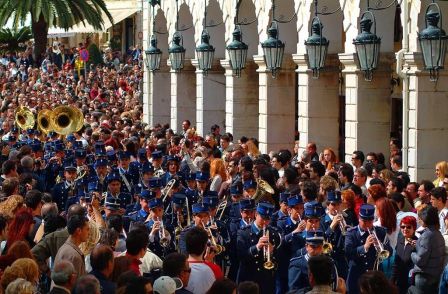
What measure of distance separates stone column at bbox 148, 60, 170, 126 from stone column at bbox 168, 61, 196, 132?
5.35 ft

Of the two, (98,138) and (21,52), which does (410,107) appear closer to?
(98,138)

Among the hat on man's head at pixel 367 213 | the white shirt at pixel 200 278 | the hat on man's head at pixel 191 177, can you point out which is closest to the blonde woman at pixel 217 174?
the hat on man's head at pixel 191 177

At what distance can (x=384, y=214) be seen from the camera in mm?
→ 13688

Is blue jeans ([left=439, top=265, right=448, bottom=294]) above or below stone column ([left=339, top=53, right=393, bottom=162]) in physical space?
below

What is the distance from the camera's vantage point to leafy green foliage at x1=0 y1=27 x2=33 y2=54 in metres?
56.1

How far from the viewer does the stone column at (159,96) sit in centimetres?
3588

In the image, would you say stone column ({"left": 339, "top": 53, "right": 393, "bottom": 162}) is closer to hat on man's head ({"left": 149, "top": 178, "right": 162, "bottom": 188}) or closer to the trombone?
hat on man's head ({"left": 149, "top": 178, "right": 162, "bottom": 188})

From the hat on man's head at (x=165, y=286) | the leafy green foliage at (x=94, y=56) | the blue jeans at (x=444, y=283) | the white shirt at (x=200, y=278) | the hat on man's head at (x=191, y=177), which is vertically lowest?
the blue jeans at (x=444, y=283)

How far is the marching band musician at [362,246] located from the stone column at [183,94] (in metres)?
20.7

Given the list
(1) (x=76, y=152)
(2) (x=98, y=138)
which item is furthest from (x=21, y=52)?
(1) (x=76, y=152)

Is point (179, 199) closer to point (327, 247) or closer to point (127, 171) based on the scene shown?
point (327, 247)

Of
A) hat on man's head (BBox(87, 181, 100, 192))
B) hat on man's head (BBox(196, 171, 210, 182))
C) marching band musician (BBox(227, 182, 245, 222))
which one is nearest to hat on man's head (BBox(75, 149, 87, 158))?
hat on man's head (BBox(196, 171, 210, 182))

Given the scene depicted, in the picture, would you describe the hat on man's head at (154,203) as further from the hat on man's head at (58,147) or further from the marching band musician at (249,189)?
the hat on man's head at (58,147)

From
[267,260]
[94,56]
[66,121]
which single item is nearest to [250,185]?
[267,260]
